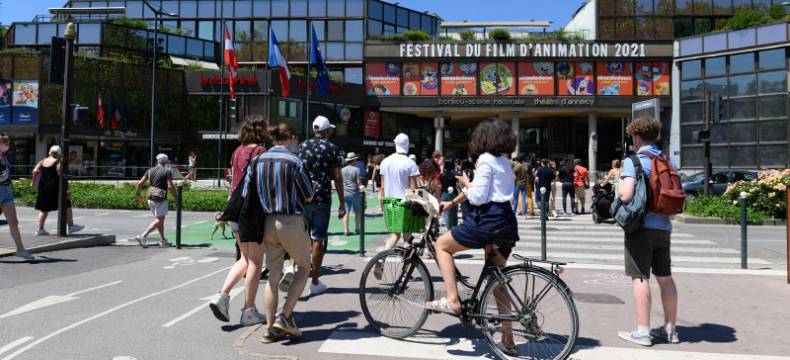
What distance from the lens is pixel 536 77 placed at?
4344cm

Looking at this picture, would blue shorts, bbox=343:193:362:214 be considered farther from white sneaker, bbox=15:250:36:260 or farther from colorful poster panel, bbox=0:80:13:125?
colorful poster panel, bbox=0:80:13:125

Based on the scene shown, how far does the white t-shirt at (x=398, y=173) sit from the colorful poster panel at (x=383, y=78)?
1499 inches

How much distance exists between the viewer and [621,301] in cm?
636

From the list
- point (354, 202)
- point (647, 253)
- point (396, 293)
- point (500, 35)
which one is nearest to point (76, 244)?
point (354, 202)

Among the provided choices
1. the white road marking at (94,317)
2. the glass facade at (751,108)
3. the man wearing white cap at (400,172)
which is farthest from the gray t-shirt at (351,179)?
the glass facade at (751,108)

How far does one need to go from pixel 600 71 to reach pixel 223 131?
2760 centimetres

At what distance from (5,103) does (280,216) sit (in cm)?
3971

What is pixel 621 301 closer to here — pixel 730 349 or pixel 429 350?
pixel 730 349

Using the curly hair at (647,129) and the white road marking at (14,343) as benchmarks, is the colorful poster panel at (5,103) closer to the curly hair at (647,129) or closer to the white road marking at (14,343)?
the white road marking at (14,343)

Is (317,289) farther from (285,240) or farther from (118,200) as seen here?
(118,200)

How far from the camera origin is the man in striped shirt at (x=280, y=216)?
4535mm

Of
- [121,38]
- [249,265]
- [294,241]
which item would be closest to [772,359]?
[294,241]

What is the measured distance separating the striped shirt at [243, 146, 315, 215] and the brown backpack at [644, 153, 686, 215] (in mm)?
2701

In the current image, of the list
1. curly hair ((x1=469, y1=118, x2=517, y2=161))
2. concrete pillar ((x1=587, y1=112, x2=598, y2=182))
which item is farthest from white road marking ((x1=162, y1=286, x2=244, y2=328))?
concrete pillar ((x1=587, y1=112, x2=598, y2=182))
